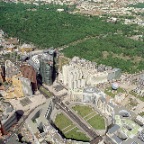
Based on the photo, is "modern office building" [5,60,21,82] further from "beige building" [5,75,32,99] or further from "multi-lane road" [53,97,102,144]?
"multi-lane road" [53,97,102,144]

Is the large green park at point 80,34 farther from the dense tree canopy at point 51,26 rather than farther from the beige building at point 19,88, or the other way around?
the beige building at point 19,88

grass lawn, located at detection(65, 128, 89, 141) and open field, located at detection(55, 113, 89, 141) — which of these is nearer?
grass lawn, located at detection(65, 128, 89, 141)

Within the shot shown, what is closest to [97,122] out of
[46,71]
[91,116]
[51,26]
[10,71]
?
[91,116]

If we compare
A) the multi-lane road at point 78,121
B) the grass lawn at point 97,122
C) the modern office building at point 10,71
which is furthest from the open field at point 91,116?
the modern office building at point 10,71

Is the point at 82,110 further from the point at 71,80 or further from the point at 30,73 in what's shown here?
the point at 30,73

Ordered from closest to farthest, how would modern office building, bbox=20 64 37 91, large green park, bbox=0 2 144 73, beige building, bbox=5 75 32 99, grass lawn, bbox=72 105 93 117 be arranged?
grass lawn, bbox=72 105 93 117 → beige building, bbox=5 75 32 99 → modern office building, bbox=20 64 37 91 → large green park, bbox=0 2 144 73

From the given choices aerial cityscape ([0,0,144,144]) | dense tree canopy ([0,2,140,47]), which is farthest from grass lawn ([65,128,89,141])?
dense tree canopy ([0,2,140,47])

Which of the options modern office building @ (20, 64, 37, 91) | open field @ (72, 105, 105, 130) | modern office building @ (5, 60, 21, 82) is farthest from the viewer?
modern office building @ (5, 60, 21, 82)
